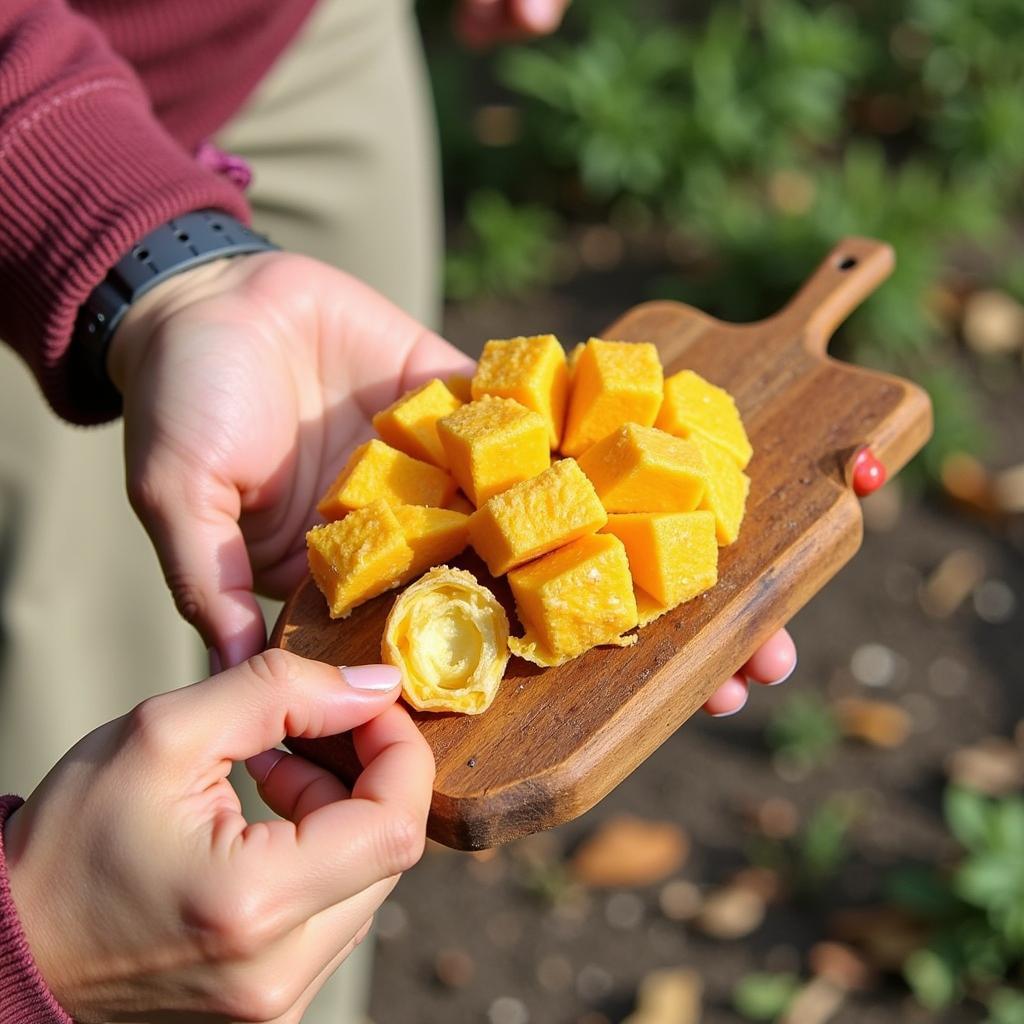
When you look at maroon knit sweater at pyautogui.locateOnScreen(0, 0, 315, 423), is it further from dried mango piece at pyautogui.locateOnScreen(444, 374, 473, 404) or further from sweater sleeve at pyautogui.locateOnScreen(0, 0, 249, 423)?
dried mango piece at pyautogui.locateOnScreen(444, 374, 473, 404)

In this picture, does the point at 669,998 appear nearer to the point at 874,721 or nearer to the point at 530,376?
the point at 874,721

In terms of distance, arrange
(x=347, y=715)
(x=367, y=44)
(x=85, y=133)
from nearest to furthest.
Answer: (x=347, y=715), (x=85, y=133), (x=367, y=44)

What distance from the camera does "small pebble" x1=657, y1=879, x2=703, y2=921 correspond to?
3.41 meters

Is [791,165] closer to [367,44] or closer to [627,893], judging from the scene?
[367,44]

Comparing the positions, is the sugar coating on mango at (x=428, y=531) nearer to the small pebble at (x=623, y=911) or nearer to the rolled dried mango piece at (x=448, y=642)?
the rolled dried mango piece at (x=448, y=642)

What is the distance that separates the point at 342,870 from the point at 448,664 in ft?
1.43

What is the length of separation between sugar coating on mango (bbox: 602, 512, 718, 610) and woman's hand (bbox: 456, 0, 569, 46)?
1.77 metres

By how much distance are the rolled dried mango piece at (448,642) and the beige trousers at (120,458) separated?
1.18 metres

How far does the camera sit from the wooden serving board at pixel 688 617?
6.08ft

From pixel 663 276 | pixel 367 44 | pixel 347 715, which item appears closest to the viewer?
pixel 347 715

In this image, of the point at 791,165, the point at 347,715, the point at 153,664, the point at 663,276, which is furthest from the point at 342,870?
the point at 791,165

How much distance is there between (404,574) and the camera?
6.85 ft

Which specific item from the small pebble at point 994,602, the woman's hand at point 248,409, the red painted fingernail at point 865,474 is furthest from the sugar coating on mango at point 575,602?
the small pebble at point 994,602

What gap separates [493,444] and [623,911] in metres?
1.89
